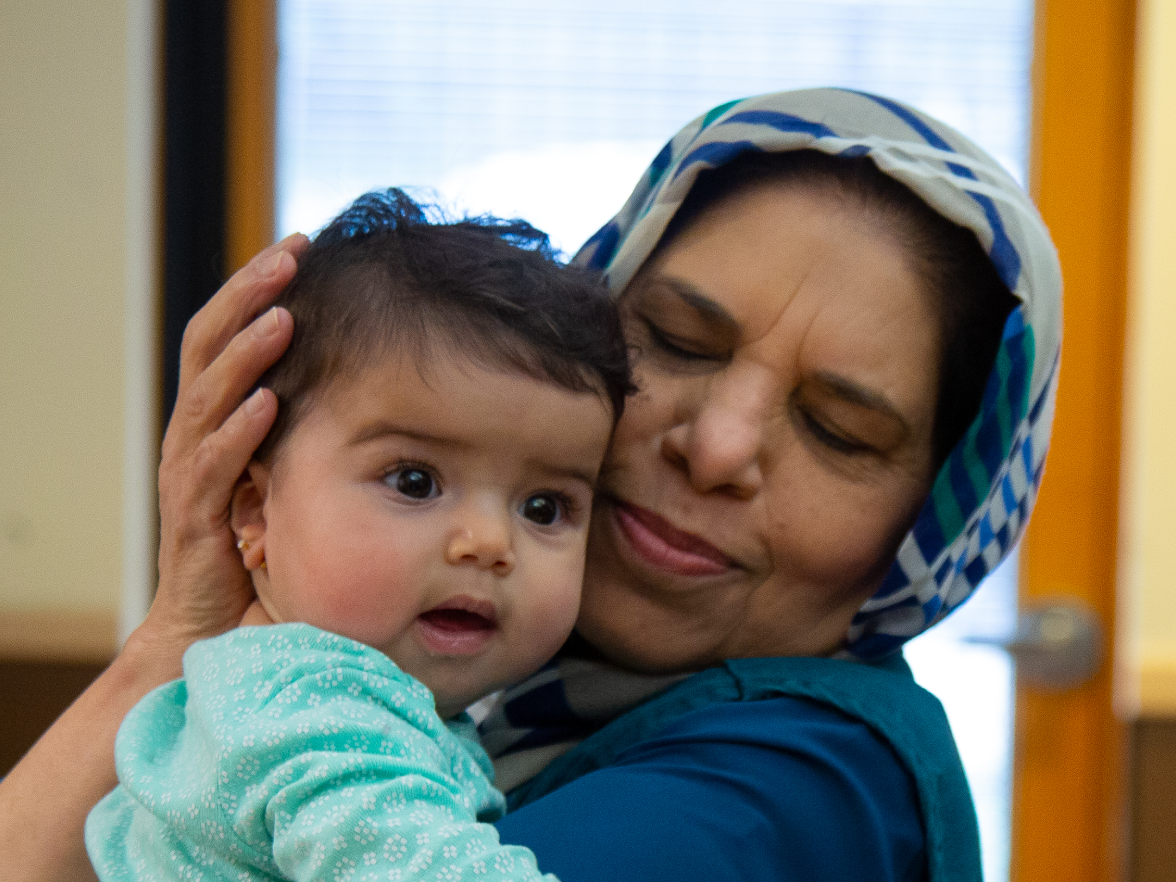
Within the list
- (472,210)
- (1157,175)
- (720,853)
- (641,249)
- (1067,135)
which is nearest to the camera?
(720,853)

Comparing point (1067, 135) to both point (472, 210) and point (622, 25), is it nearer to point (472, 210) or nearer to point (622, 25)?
point (622, 25)

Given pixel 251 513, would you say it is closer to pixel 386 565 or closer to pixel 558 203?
pixel 386 565

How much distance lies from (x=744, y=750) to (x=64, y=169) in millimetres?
1973

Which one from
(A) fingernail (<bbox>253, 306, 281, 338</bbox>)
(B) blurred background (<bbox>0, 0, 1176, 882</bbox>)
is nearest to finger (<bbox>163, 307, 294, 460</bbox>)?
(A) fingernail (<bbox>253, 306, 281, 338</bbox>)

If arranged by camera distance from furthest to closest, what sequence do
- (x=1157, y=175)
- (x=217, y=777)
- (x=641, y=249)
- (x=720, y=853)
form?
(x=1157, y=175) → (x=641, y=249) → (x=720, y=853) → (x=217, y=777)

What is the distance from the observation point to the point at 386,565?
0.81 meters

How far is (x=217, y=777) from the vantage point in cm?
71

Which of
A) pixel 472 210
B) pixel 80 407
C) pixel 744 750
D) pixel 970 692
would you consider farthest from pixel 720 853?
pixel 80 407

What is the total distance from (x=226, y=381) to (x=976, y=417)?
0.71 metres

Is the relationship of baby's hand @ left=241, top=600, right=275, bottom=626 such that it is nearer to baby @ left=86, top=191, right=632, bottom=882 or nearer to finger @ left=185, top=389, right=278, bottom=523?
baby @ left=86, top=191, right=632, bottom=882

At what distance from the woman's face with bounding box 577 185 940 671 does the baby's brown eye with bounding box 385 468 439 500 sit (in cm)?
29

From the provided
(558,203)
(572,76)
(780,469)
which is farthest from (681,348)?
(572,76)

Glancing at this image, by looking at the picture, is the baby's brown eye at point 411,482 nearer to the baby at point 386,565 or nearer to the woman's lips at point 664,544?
the baby at point 386,565

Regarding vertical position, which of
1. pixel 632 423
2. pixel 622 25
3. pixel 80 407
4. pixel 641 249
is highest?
pixel 622 25
